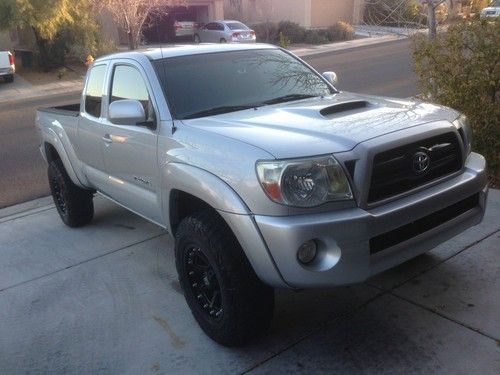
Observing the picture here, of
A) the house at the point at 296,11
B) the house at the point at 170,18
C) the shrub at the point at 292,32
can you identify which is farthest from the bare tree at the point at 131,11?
the house at the point at 296,11

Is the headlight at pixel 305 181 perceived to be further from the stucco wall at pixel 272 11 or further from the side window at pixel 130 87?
the stucco wall at pixel 272 11

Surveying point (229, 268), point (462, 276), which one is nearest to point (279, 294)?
point (229, 268)

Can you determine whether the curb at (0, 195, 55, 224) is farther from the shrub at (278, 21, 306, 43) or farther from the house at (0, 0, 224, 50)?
the shrub at (278, 21, 306, 43)

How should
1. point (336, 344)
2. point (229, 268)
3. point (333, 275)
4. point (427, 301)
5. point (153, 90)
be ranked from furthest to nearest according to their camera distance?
point (153, 90), point (427, 301), point (336, 344), point (229, 268), point (333, 275)

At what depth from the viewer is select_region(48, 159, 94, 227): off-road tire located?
576cm

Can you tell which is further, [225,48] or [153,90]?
[225,48]

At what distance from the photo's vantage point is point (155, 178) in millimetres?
3910

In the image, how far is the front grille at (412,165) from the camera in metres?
3.05

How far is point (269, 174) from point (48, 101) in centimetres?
1626

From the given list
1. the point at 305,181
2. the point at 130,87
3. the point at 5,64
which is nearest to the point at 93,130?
the point at 130,87

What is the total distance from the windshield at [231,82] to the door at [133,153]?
0.22m

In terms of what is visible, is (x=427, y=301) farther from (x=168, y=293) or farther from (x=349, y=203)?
(x=168, y=293)

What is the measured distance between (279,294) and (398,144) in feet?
5.20

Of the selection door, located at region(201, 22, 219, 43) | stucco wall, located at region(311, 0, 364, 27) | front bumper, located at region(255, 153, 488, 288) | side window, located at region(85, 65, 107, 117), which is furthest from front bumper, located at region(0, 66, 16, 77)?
stucco wall, located at region(311, 0, 364, 27)
